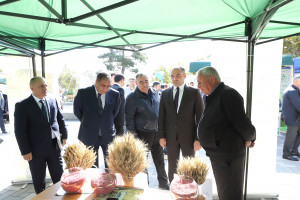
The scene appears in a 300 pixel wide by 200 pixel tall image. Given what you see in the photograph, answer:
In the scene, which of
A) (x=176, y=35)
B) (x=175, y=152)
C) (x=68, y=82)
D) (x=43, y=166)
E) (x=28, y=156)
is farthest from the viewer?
(x=68, y=82)

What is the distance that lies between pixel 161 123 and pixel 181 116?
33 cm

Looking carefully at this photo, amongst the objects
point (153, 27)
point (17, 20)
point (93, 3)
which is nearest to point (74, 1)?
point (93, 3)

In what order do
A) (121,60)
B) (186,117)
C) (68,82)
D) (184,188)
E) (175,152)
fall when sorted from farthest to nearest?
(68,82), (121,60), (175,152), (186,117), (184,188)

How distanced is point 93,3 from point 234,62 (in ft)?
6.46

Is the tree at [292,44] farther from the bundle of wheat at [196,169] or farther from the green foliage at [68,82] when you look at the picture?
the green foliage at [68,82]

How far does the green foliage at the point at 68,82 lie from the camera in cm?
4141

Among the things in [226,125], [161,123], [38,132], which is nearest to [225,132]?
[226,125]

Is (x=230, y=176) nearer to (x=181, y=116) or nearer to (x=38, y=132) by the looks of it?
(x=181, y=116)

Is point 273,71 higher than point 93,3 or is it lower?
lower

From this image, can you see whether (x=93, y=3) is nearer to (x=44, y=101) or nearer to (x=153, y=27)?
(x=153, y=27)

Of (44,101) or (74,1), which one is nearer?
(74,1)

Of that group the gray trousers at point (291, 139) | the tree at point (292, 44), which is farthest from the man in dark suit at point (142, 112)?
the tree at point (292, 44)

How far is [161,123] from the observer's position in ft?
Answer: 9.21

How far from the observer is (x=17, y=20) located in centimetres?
247
